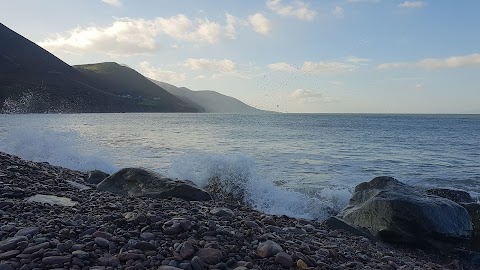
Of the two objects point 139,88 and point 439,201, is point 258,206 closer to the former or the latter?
point 439,201

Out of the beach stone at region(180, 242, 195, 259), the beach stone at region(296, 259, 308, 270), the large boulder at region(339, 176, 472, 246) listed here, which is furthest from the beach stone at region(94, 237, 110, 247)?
the large boulder at region(339, 176, 472, 246)

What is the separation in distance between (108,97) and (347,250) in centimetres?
15008

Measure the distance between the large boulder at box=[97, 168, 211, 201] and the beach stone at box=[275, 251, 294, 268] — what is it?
4.86 m

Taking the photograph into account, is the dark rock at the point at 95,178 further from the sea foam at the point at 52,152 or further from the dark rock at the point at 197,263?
the dark rock at the point at 197,263

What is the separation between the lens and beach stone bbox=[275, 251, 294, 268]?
4.51m

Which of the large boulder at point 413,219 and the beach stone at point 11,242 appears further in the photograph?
the large boulder at point 413,219

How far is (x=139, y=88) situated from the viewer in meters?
187

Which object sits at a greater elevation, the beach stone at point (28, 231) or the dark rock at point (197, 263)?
the beach stone at point (28, 231)

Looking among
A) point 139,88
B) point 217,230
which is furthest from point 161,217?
point 139,88

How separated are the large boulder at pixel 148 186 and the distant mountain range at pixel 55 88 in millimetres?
100417

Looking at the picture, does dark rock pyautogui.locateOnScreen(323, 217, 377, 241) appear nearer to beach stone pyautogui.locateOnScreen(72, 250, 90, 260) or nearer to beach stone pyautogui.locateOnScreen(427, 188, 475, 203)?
beach stone pyautogui.locateOnScreen(427, 188, 475, 203)

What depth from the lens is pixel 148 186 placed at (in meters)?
9.69

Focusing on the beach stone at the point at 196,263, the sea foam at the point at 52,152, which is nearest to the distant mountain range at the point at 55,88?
the sea foam at the point at 52,152

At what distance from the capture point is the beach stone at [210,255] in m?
4.28
